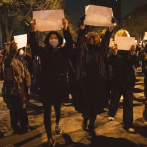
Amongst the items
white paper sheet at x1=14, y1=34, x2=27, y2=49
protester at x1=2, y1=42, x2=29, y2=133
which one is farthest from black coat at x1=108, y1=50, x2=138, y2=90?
white paper sheet at x1=14, y1=34, x2=27, y2=49

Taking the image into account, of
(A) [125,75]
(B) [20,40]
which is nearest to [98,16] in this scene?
(A) [125,75]

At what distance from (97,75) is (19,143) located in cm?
177

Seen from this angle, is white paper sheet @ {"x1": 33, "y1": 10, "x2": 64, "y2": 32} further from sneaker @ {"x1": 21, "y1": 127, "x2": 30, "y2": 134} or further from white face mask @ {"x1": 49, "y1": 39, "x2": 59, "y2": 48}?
sneaker @ {"x1": 21, "y1": 127, "x2": 30, "y2": 134}

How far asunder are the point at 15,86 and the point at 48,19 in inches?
57.4

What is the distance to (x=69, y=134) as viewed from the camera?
4324 mm

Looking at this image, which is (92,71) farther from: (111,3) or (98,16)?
(111,3)

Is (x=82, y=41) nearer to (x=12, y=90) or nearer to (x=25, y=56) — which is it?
(x=12, y=90)

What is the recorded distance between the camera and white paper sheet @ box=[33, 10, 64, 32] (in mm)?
3732

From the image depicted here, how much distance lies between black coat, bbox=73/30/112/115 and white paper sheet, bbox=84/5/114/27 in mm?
227

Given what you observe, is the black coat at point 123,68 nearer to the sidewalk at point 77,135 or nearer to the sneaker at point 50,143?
the sidewalk at point 77,135

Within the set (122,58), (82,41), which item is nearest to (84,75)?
(82,41)

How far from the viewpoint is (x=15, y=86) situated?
4.39 metres

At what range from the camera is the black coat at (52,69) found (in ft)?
12.5

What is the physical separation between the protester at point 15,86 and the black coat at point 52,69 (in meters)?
0.72
